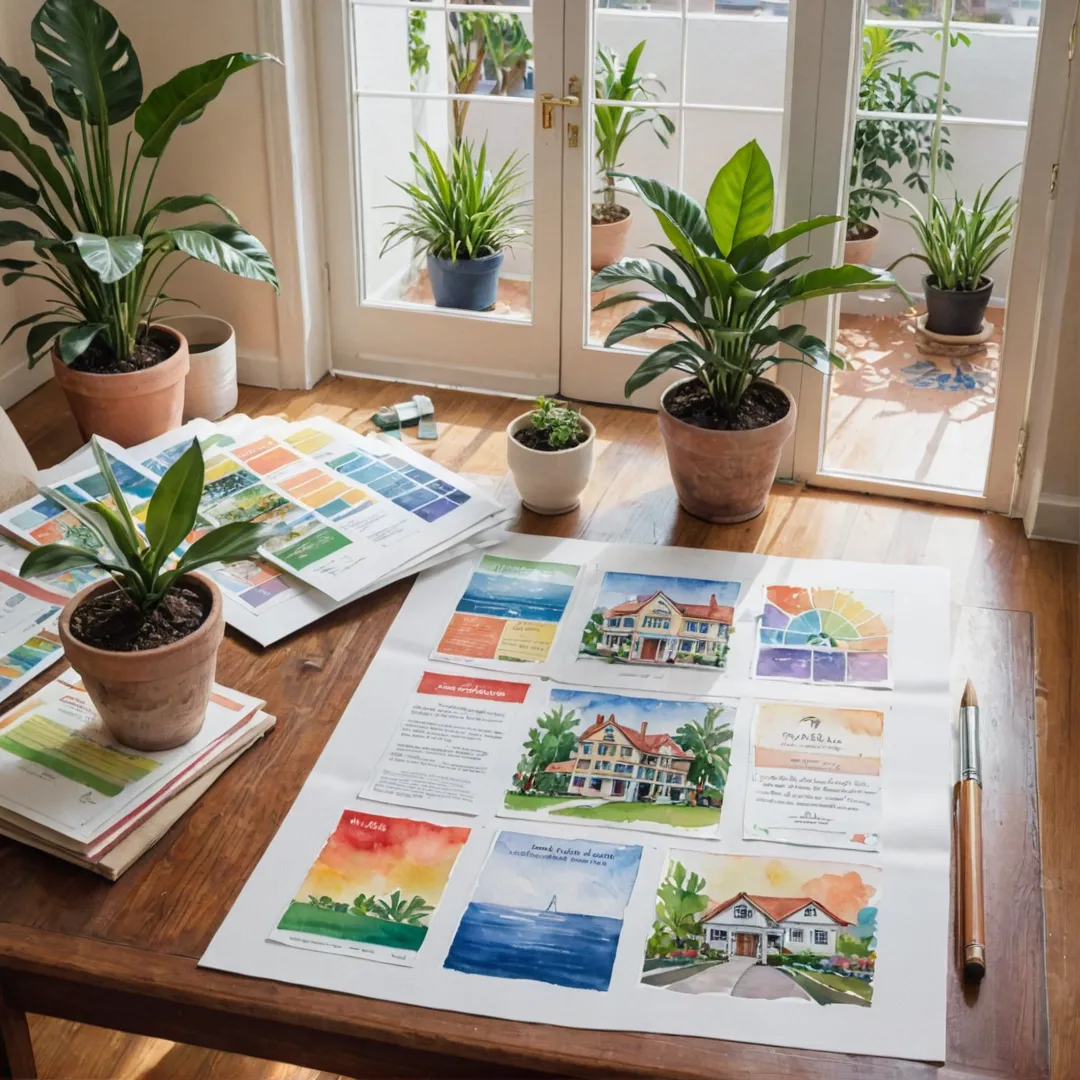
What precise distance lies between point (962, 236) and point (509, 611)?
3.68 ft

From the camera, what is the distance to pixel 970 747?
5.28 feet

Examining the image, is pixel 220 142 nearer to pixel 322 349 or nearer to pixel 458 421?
pixel 322 349

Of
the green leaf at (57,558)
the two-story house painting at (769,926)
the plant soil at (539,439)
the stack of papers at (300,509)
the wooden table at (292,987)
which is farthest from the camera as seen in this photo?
the plant soil at (539,439)

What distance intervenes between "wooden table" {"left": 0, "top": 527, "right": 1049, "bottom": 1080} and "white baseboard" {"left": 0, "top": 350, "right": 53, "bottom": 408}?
1.61 meters

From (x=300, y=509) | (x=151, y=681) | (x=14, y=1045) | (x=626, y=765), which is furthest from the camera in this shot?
(x=300, y=509)

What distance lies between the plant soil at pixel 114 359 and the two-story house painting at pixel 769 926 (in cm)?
160

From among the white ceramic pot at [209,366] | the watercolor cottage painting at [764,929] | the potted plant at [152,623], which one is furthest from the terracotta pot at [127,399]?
the watercolor cottage painting at [764,929]

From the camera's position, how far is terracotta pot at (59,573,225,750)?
154 cm

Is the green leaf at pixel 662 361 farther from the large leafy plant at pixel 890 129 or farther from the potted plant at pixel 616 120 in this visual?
the potted plant at pixel 616 120

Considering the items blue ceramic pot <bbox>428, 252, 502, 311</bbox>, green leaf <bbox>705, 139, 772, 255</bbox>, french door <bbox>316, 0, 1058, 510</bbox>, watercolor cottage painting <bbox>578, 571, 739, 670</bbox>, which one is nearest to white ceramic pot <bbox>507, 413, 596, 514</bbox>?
watercolor cottage painting <bbox>578, 571, 739, 670</bbox>

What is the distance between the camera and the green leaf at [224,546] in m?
1.58

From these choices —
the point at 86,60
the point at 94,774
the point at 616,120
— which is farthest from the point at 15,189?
the point at 94,774

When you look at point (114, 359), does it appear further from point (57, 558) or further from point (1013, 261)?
point (1013, 261)

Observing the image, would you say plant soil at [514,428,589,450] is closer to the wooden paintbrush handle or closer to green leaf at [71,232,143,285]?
green leaf at [71,232,143,285]
